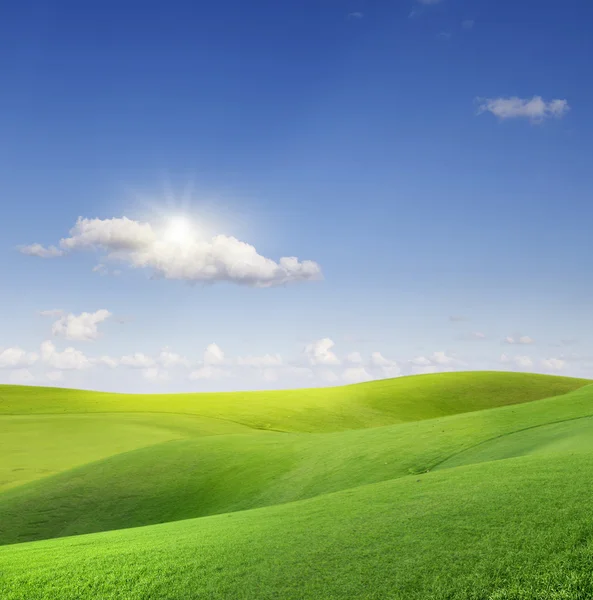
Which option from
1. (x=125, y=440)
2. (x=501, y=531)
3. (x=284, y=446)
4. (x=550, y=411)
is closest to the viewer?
(x=501, y=531)

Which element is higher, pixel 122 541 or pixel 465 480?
pixel 465 480

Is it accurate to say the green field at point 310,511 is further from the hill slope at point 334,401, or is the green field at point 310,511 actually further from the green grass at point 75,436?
the hill slope at point 334,401

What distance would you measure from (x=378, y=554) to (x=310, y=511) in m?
3.50

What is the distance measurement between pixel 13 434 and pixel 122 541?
3263cm

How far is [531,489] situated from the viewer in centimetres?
961

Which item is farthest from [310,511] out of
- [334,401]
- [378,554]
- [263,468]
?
[334,401]

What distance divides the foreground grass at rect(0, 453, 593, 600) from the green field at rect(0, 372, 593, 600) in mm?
31

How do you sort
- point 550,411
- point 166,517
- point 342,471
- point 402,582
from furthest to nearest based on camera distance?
point 550,411, point 166,517, point 342,471, point 402,582

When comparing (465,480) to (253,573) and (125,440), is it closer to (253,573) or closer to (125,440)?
(253,573)

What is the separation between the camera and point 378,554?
8102 mm

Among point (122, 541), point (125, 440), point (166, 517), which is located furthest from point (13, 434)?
point (122, 541)

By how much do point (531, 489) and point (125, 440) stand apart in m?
33.7

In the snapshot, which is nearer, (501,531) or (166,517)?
(501,531)

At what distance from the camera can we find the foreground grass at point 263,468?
17.8 metres
